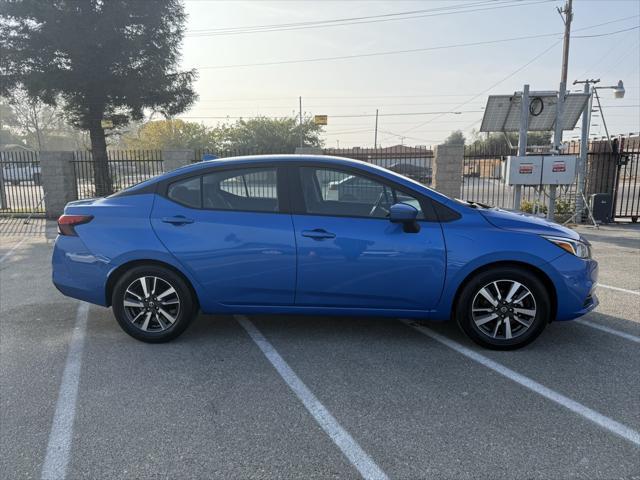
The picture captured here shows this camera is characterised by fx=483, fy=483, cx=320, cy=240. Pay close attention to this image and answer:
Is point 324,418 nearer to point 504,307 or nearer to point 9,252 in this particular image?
point 504,307

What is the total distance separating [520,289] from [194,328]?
2.94m

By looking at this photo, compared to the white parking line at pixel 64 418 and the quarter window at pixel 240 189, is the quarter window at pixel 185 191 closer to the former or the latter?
the quarter window at pixel 240 189

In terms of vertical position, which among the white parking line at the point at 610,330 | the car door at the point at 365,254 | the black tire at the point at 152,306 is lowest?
the white parking line at the point at 610,330

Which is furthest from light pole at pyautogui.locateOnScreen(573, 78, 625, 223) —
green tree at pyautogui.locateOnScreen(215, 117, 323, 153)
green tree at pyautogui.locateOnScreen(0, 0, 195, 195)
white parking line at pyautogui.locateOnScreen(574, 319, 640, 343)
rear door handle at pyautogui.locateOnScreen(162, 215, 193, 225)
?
green tree at pyautogui.locateOnScreen(215, 117, 323, 153)

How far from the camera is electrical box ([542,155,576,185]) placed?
944cm

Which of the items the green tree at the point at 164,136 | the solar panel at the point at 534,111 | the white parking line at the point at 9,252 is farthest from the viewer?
the green tree at the point at 164,136

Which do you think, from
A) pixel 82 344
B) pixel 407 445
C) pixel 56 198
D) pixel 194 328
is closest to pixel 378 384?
pixel 407 445

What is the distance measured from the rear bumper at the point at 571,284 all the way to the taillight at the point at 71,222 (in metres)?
3.91

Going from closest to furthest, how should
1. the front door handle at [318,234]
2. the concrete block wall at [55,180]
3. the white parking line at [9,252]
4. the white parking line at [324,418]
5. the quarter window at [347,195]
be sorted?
the white parking line at [324,418], the front door handle at [318,234], the quarter window at [347,195], the white parking line at [9,252], the concrete block wall at [55,180]

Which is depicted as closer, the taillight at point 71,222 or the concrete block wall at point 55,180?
the taillight at point 71,222

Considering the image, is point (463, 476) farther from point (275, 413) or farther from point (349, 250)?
point (349, 250)

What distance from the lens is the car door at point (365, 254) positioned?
3873 millimetres

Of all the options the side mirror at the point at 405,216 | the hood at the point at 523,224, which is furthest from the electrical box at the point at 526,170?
the side mirror at the point at 405,216

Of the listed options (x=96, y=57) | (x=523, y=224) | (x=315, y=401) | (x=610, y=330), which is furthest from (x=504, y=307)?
(x=96, y=57)
